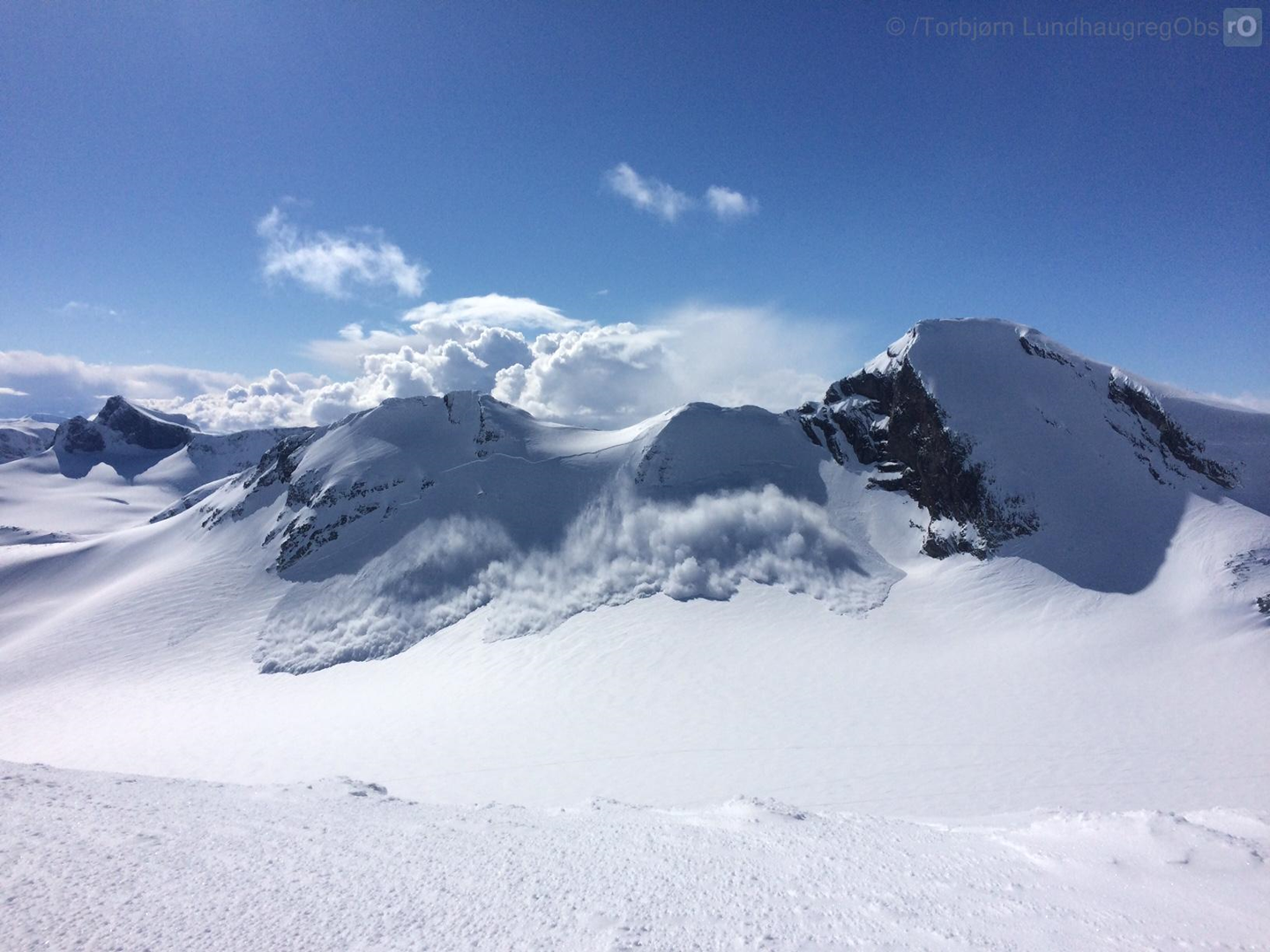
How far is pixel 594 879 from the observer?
7906 mm

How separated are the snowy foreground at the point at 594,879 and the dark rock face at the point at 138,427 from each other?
184305 millimetres

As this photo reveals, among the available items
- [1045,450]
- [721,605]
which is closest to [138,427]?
[721,605]

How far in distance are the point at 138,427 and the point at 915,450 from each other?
189267mm

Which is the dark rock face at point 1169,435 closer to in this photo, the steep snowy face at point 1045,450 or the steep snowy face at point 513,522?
the steep snowy face at point 1045,450

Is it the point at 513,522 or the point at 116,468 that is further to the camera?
the point at 116,468

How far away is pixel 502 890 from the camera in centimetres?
752

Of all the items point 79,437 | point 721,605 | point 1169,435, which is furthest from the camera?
point 79,437

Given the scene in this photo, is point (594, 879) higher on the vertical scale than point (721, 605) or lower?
higher

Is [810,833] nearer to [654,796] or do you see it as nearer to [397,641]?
[654,796]

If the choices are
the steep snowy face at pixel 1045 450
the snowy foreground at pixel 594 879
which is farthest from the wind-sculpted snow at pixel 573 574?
the snowy foreground at pixel 594 879

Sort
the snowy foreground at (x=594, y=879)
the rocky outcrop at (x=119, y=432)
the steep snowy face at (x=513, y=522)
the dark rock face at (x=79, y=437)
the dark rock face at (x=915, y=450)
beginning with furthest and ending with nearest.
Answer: the rocky outcrop at (x=119, y=432) < the dark rock face at (x=79, y=437) < the dark rock face at (x=915, y=450) < the steep snowy face at (x=513, y=522) < the snowy foreground at (x=594, y=879)

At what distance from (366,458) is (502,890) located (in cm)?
3703

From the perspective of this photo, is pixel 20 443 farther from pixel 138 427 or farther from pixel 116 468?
pixel 116 468

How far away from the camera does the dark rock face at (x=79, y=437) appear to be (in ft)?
483
